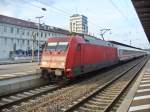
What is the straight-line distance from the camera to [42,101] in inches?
500

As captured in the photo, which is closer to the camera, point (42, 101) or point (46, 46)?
point (42, 101)

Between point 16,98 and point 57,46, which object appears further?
point 57,46

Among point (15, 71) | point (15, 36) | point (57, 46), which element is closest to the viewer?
point (57, 46)

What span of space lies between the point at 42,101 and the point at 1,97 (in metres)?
2.20

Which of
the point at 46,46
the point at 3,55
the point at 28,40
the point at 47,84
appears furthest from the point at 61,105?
the point at 28,40

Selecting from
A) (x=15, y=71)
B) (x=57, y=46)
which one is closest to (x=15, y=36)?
(x=15, y=71)

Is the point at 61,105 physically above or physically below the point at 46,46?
below

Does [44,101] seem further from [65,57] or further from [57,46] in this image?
[57,46]

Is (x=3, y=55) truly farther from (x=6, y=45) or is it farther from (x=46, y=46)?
(x=46, y=46)

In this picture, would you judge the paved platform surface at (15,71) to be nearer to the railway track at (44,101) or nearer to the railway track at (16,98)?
the railway track at (16,98)

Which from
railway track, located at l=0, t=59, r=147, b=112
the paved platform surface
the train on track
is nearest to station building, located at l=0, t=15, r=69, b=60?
the paved platform surface

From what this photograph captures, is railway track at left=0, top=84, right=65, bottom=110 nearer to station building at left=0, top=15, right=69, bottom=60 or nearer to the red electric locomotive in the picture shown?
the red electric locomotive

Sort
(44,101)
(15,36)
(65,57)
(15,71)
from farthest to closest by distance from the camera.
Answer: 1. (15,36)
2. (15,71)
3. (65,57)
4. (44,101)

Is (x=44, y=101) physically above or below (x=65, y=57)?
below
